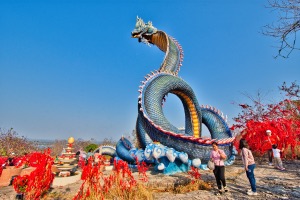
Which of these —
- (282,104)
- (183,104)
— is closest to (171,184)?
(183,104)

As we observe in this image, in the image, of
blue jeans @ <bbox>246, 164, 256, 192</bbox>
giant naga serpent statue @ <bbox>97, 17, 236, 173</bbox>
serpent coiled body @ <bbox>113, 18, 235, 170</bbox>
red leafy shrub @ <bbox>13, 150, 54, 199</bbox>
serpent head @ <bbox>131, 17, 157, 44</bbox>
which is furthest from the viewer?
serpent head @ <bbox>131, 17, 157, 44</bbox>

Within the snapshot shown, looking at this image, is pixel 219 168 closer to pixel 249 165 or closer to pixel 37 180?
pixel 249 165

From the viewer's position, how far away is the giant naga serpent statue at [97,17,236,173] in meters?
7.20

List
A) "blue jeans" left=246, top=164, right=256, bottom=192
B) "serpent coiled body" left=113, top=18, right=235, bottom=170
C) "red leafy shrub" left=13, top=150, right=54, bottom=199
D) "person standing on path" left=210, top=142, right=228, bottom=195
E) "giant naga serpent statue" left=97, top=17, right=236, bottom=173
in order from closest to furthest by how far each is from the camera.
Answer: "red leafy shrub" left=13, top=150, right=54, bottom=199 < "blue jeans" left=246, top=164, right=256, bottom=192 < "person standing on path" left=210, top=142, right=228, bottom=195 < "giant naga serpent statue" left=97, top=17, right=236, bottom=173 < "serpent coiled body" left=113, top=18, right=235, bottom=170

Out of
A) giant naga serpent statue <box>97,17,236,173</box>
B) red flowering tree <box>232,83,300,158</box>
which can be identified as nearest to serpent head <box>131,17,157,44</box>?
giant naga serpent statue <box>97,17,236,173</box>

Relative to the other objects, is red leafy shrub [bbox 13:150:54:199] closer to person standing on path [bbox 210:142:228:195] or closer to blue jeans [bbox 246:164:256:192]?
person standing on path [bbox 210:142:228:195]

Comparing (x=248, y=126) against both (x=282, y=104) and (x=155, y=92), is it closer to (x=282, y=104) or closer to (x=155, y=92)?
(x=282, y=104)

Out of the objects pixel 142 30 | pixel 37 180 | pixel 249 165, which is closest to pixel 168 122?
pixel 249 165

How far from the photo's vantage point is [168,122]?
8109mm

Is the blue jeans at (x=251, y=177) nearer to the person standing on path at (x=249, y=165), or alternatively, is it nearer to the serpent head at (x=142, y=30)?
the person standing on path at (x=249, y=165)

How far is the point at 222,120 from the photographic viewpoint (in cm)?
1030

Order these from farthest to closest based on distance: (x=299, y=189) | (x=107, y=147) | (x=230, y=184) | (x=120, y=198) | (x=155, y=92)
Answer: (x=107, y=147) < (x=155, y=92) < (x=230, y=184) < (x=299, y=189) < (x=120, y=198)

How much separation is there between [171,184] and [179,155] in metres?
1.60

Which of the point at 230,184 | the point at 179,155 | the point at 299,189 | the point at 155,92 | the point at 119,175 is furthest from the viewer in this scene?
the point at 155,92
